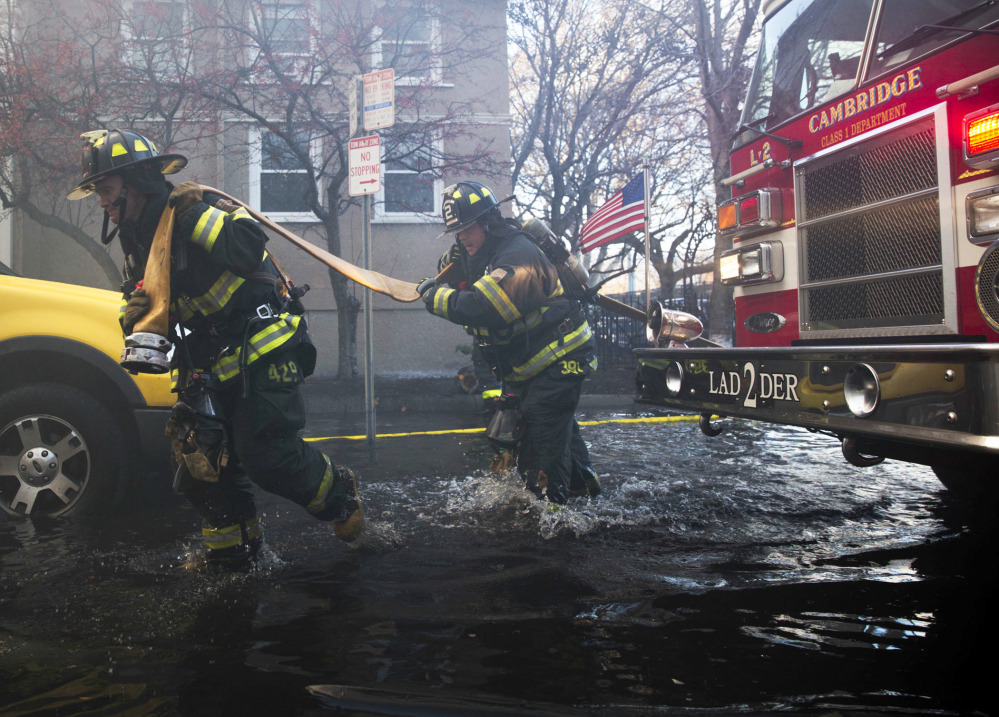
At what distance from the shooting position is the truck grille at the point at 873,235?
2930 millimetres

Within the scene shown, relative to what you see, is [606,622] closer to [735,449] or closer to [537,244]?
[537,244]

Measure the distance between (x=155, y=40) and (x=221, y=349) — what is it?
943 centimetres

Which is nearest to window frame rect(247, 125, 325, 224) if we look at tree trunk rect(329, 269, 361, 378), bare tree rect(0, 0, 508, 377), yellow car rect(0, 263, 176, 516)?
bare tree rect(0, 0, 508, 377)

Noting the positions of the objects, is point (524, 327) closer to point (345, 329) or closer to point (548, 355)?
point (548, 355)

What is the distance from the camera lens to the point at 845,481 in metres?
4.72

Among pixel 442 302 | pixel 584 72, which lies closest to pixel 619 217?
pixel 442 302

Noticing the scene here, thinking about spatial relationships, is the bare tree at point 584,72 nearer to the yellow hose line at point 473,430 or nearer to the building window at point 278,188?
the building window at point 278,188

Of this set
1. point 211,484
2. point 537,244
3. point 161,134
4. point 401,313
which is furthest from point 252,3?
point 211,484

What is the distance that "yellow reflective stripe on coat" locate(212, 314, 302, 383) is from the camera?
2990 millimetres

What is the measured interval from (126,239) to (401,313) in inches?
408

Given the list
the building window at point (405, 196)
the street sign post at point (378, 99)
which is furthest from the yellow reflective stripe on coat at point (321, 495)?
the building window at point (405, 196)

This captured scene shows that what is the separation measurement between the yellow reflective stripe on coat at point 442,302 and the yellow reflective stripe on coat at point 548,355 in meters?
0.49

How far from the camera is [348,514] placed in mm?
3293

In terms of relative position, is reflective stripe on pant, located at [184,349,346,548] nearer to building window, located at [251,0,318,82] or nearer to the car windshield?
Answer: the car windshield
